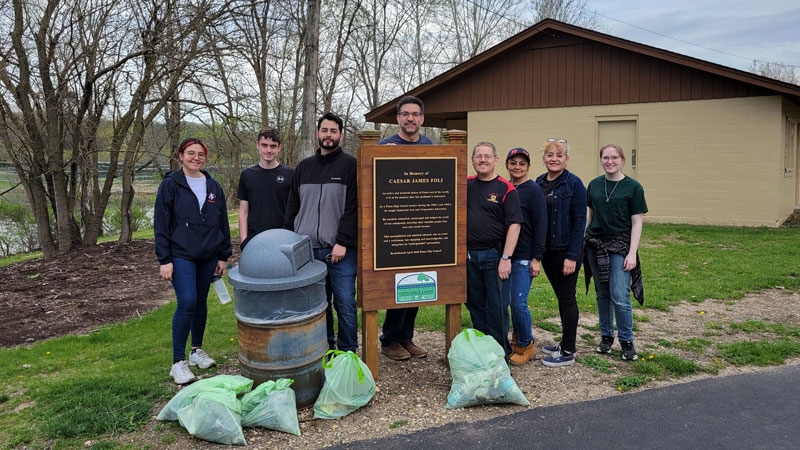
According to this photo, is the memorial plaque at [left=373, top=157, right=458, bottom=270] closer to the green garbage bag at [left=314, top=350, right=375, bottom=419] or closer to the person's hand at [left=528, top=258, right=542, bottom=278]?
the person's hand at [left=528, top=258, right=542, bottom=278]

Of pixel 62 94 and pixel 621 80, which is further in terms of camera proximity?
pixel 621 80

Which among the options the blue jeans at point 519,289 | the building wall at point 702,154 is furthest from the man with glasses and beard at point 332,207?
the building wall at point 702,154

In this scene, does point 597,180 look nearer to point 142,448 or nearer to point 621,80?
point 142,448

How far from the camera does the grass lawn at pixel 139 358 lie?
370 cm

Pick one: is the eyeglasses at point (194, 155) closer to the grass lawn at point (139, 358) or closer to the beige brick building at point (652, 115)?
the grass lawn at point (139, 358)

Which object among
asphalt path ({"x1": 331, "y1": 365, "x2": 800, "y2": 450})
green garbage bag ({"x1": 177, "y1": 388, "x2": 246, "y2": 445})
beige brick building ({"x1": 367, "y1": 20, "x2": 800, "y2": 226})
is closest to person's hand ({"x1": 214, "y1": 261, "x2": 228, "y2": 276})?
green garbage bag ({"x1": 177, "y1": 388, "x2": 246, "y2": 445})

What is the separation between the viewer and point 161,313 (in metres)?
6.73

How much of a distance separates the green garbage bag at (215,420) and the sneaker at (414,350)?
191cm

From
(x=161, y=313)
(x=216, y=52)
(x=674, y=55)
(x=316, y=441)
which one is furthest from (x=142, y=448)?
(x=674, y=55)

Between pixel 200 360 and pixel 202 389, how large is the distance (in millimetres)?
1215

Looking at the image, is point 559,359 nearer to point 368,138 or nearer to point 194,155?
point 368,138

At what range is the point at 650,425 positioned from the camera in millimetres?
3578

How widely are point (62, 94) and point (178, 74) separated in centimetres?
209

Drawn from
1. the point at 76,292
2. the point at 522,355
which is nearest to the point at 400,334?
the point at 522,355
